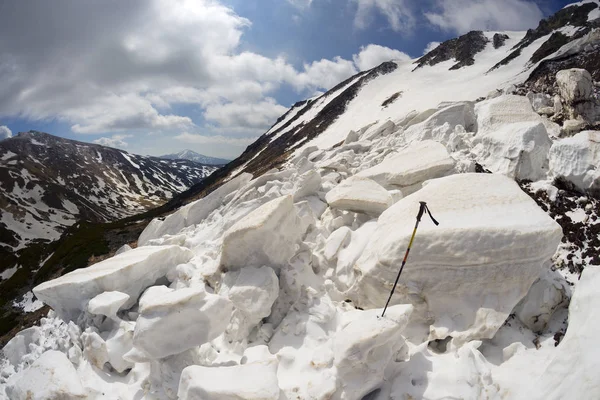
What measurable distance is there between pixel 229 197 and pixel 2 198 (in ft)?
376

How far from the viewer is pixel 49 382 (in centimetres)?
671

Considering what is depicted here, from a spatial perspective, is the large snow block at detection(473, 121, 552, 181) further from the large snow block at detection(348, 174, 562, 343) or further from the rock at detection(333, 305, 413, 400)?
the rock at detection(333, 305, 413, 400)

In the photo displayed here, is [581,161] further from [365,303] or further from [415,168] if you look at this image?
[365,303]

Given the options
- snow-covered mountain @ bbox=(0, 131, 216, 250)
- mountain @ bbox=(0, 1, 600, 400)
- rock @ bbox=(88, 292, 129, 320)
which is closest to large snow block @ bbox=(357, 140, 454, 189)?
mountain @ bbox=(0, 1, 600, 400)

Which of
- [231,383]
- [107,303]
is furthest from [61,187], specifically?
[231,383]

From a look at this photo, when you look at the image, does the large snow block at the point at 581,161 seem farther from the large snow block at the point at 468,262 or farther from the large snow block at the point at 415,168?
the large snow block at the point at 468,262

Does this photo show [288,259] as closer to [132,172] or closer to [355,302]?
[355,302]

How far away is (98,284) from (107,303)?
1112 mm

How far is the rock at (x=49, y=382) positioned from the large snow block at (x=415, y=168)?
40.1 feet

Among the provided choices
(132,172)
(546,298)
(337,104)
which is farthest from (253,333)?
(132,172)

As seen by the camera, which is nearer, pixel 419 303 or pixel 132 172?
pixel 419 303

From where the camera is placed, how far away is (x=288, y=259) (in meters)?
10.1

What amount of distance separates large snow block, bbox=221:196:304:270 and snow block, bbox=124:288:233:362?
2.32m

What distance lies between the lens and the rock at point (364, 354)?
6230 mm
